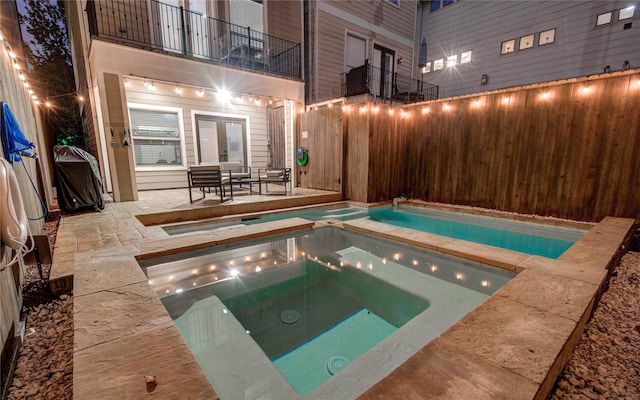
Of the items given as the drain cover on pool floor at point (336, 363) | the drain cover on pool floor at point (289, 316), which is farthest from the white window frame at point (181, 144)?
the drain cover on pool floor at point (336, 363)

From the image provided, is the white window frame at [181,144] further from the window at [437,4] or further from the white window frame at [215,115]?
the window at [437,4]

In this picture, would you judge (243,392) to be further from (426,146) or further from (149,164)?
(149,164)

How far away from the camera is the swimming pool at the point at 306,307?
165cm

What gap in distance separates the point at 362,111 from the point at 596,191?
467cm

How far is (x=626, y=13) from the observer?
21.9 ft

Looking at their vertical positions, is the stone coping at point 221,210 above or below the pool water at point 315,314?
above

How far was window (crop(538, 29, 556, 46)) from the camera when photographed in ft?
25.6

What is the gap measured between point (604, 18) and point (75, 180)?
1268cm

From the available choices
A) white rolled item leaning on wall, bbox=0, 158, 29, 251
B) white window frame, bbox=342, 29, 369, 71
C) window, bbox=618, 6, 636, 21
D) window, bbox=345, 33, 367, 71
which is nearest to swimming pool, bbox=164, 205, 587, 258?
white rolled item leaning on wall, bbox=0, 158, 29, 251

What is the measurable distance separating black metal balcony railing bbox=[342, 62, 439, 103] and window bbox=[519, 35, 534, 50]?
275cm

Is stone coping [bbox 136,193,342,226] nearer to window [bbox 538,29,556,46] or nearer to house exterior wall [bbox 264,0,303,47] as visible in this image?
house exterior wall [bbox 264,0,303,47]

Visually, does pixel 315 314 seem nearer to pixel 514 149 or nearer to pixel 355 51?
pixel 514 149

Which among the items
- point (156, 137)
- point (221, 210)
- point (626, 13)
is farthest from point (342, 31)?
point (221, 210)

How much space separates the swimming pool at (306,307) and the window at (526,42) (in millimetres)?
8882
